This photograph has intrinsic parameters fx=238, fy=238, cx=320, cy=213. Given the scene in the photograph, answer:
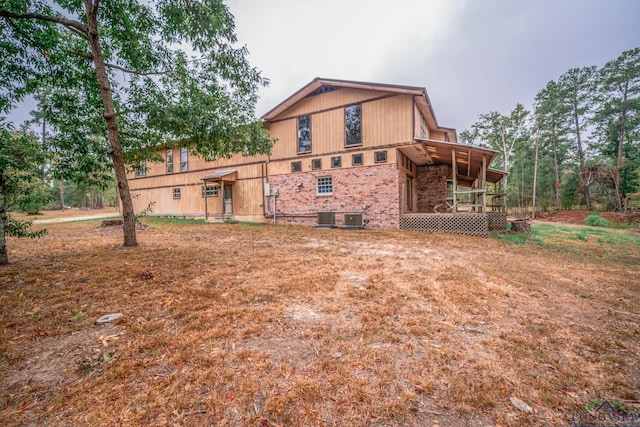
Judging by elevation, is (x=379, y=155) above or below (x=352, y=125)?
below

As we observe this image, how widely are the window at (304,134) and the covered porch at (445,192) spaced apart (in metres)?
5.21

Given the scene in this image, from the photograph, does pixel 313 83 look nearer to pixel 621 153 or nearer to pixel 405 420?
pixel 405 420

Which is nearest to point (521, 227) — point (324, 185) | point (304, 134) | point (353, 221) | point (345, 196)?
point (353, 221)

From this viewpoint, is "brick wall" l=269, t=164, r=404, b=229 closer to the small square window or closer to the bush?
the small square window

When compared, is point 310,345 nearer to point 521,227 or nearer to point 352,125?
point 352,125

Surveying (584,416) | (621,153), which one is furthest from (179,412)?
(621,153)

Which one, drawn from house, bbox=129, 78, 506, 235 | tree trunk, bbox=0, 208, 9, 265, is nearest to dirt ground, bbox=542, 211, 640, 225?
house, bbox=129, 78, 506, 235

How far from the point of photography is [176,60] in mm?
6918

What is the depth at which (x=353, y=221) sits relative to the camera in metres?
12.1

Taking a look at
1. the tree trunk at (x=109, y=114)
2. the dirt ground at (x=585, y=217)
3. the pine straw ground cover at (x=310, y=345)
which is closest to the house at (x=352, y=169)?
the tree trunk at (x=109, y=114)

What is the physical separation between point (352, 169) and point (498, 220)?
8.22 m

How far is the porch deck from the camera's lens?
9914 mm

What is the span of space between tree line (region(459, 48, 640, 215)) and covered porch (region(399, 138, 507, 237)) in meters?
13.4

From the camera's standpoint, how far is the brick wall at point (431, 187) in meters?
16.3
